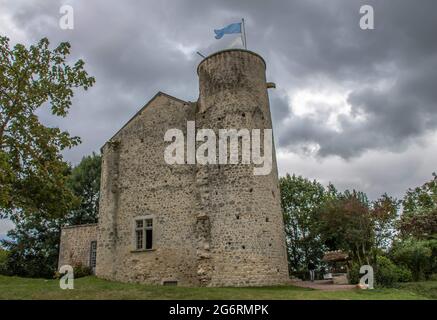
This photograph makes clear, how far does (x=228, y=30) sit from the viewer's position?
70.4ft

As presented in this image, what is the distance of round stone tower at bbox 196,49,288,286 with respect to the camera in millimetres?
18214

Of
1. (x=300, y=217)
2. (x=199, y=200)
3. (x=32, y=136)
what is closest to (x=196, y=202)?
(x=199, y=200)

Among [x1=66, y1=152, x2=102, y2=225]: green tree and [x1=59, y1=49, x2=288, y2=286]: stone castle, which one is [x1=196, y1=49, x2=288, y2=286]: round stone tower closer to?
[x1=59, y1=49, x2=288, y2=286]: stone castle

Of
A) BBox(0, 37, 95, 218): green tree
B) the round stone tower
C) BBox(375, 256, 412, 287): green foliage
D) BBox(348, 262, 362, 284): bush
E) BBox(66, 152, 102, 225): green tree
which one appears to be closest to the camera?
BBox(0, 37, 95, 218): green tree

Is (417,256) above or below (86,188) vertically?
below

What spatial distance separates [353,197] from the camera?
26219 millimetres

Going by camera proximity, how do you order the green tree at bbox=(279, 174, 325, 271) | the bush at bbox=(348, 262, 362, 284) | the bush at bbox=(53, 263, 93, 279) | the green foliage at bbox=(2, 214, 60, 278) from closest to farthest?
the bush at bbox=(348, 262, 362, 284), the bush at bbox=(53, 263, 93, 279), the green foliage at bbox=(2, 214, 60, 278), the green tree at bbox=(279, 174, 325, 271)

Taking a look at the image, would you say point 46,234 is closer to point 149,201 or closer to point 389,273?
point 149,201

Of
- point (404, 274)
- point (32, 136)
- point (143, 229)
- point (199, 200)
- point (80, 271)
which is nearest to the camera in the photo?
point (32, 136)

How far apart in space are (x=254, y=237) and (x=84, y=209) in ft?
82.8

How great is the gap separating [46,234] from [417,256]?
102ft

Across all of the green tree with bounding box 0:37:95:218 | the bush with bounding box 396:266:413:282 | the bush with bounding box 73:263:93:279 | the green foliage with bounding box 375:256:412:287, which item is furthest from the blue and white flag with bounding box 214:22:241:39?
the bush with bounding box 396:266:413:282

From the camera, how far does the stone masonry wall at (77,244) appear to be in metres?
26.4

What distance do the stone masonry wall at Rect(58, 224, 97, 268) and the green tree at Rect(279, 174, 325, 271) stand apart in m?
19.4
